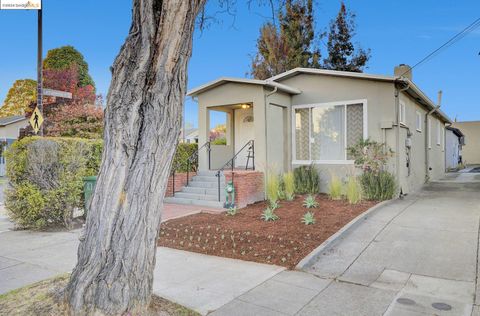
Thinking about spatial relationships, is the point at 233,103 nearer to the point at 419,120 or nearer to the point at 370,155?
the point at 370,155

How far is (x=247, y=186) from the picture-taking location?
10.1 meters

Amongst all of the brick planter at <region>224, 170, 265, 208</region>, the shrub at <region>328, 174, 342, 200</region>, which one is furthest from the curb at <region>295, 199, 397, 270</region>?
the brick planter at <region>224, 170, 265, 208</region>

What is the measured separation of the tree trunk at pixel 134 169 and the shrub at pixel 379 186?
802 centimetres

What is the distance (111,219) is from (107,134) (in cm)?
77

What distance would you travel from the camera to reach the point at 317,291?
429cm

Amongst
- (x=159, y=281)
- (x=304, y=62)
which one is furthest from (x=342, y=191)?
(x=304, y=62)

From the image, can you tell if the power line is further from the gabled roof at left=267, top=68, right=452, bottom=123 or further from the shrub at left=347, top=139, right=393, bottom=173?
the shrub at left=347, top=139, right=393, bottom=173

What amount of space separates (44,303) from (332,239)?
4.47m

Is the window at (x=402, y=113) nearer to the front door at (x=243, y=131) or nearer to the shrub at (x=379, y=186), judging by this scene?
the shrub at (x=379, y=186)

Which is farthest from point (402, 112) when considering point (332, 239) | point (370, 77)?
point (332, 239)

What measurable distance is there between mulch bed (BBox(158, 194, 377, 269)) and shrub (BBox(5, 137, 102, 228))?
218 centimetres

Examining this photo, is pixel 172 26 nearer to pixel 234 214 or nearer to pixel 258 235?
pixel 258 235

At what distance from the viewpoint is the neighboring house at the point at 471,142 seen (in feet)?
119

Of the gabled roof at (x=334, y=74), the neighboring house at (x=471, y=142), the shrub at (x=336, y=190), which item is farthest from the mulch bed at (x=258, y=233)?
the neighboring house at (x=471, y=142)
